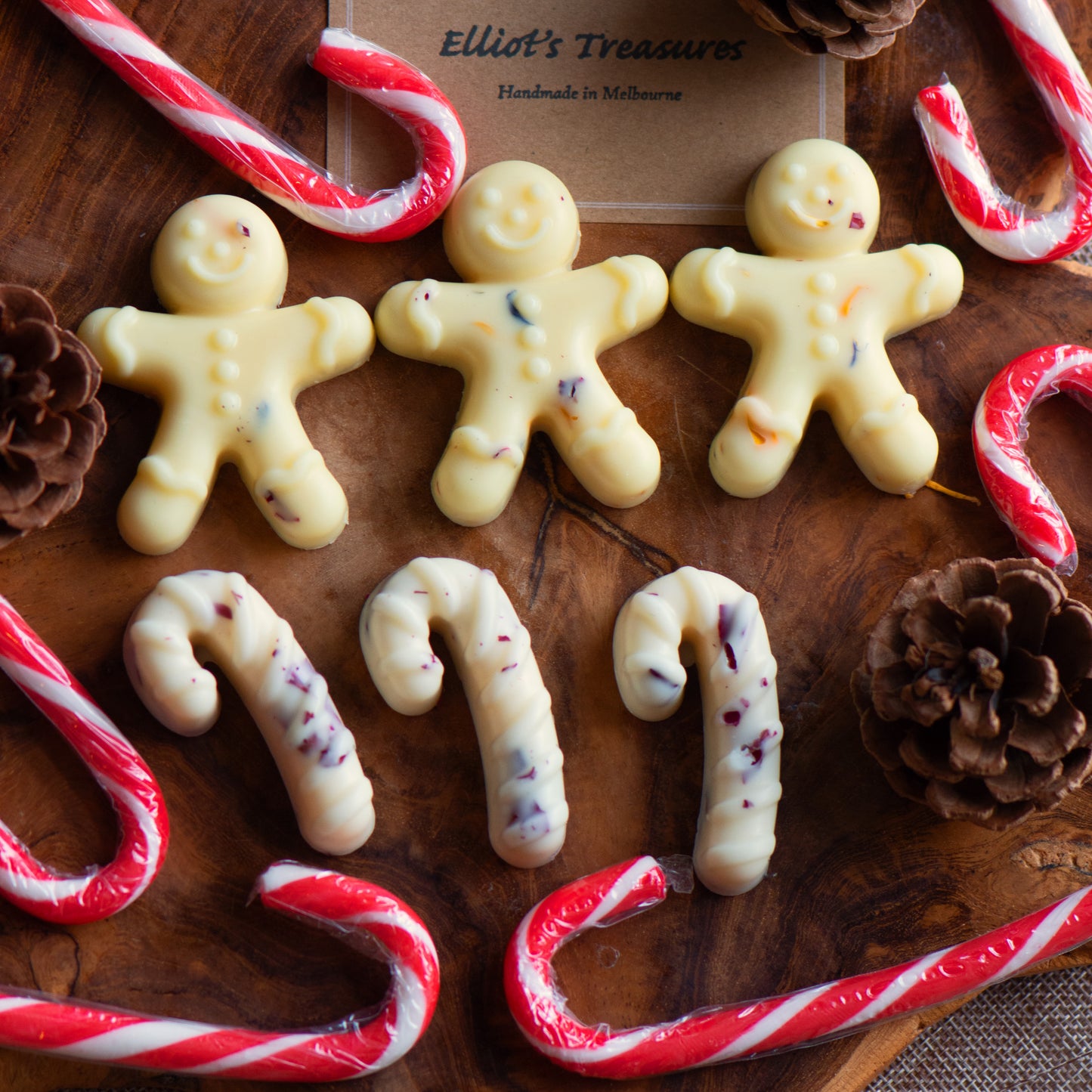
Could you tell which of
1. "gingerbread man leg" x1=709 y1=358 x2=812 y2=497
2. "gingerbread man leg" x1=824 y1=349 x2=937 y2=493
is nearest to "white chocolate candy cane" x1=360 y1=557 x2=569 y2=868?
"gingerbread man leg" x1=709 y1=358 x2=812 y2=497

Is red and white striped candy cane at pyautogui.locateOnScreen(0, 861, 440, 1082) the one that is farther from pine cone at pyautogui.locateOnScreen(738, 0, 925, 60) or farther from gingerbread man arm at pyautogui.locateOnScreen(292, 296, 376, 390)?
pine cone at pyautogui.locateOnScreen(738, 0, 925, 60)

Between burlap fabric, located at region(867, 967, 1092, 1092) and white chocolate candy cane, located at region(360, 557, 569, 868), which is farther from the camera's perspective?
burlap fabric, located at region(867, 967, 1092, 1092)

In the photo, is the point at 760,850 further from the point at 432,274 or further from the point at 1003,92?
the point at 1003,92

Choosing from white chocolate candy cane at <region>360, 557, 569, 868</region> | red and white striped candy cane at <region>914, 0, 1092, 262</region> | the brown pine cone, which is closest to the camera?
the brown pine cone

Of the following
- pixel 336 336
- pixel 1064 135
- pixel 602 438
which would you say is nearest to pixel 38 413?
pixel 336 336

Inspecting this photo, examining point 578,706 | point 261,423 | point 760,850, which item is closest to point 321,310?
point 261,423

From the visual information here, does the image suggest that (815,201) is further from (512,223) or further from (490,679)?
(490,679)

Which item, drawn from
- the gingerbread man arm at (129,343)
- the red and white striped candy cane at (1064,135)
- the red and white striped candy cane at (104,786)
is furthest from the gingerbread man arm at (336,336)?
the red and white striped candy cane at (1064,135)

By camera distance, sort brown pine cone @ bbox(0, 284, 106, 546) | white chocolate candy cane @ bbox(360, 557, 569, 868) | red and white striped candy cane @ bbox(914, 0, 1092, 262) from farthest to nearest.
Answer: red and white striped candy cane @ bbox(914, 0, 1092, 262), white chocolate candy cane @ bbox(360, 557, 569, 868), brown pine cone @ bbox(0, 284, 106, 546)
